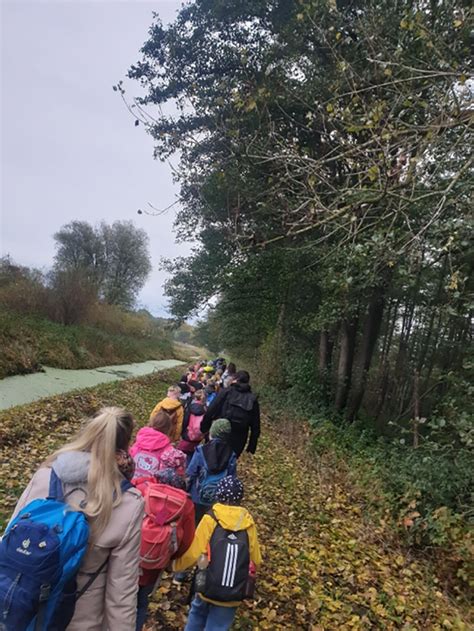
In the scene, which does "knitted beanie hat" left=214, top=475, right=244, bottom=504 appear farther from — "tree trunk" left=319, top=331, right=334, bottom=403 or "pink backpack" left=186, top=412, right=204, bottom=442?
"tree trunk" left=319, top=331, right=334, bottom=403

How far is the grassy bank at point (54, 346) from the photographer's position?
485 inches

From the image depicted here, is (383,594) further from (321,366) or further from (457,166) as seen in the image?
(321,366)

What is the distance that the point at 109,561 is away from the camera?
5.77ft

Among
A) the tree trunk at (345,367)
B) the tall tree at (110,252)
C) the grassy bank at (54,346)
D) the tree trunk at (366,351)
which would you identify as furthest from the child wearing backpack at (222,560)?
the tall tree at (110,252)

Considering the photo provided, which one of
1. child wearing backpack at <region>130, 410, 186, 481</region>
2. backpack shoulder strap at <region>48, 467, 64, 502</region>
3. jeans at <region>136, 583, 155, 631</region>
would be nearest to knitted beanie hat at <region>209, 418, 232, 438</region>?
child wearing backpack at <region>130, 410, 186, 481</region>

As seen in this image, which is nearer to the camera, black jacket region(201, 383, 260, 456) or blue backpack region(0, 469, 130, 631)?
blue backpack region(0, 469, 130, 631)

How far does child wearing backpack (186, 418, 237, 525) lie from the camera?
3.74 metres

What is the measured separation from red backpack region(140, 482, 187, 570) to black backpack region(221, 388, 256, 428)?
2.37 metres

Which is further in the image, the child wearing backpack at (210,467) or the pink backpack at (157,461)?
the child wearing backpack at (210,467)

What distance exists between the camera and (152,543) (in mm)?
2377

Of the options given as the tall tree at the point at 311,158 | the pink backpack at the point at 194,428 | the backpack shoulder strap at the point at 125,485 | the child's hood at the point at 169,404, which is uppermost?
the tall tree at the point at 311,158

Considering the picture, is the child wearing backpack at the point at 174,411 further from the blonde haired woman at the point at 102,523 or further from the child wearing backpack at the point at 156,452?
the blonde haired woman at the point at 102,523

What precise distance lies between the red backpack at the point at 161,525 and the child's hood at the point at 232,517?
25 centimetres

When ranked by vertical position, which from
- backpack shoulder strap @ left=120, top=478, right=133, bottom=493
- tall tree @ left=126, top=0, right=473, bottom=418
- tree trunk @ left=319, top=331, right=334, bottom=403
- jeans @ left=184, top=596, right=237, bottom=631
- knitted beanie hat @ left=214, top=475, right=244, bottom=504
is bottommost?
jeans @ left=184, top=596, right=237, bottom=631
